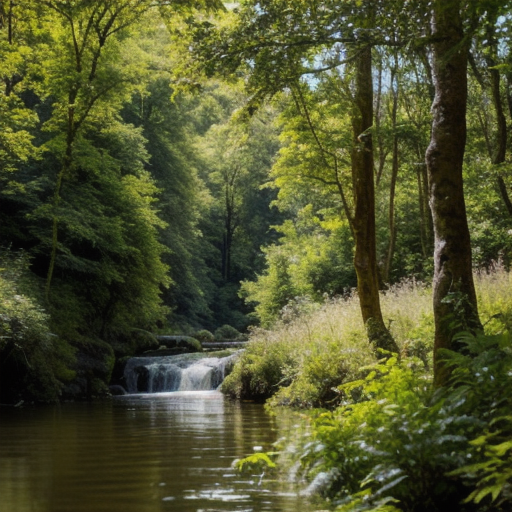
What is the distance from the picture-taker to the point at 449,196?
561 cm

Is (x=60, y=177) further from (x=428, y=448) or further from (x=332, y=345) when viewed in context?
(x=428, y=448)

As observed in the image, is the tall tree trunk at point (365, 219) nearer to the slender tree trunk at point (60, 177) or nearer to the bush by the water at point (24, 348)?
the bush by the water at point (24, 348)

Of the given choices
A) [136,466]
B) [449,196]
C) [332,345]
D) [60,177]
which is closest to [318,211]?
[60,177]

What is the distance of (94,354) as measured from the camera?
2052cm

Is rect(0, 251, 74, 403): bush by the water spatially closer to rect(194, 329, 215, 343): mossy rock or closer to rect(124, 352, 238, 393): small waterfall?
rect(124, 352, 238, 393): small waterfall

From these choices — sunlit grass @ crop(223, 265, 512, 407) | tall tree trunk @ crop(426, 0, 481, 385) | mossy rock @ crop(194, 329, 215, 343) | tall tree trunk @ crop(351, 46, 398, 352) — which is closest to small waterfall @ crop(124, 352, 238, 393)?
sunlit grass @ crop(223, 265, 512, 407)

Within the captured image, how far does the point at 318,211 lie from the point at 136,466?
55.2ft

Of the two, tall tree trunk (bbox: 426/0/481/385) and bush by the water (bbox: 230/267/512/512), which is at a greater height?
tall tree trunk (bbox: 426/0/481/385)

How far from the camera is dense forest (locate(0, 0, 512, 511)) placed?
4523mm

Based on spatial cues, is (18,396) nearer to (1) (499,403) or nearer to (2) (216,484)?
(2) (216,484)

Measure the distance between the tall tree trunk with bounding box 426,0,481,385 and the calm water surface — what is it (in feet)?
6.26

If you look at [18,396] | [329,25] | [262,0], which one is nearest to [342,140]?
[262,0]

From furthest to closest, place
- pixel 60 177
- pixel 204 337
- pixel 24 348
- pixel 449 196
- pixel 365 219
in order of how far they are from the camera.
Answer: pixel 204 337
pixel 60 177
pixel 24 348
pixel 365 219
pixel 449 196

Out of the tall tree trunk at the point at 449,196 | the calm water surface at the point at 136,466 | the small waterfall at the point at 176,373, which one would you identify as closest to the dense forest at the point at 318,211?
the tall tree trunk at the point at 449,196
